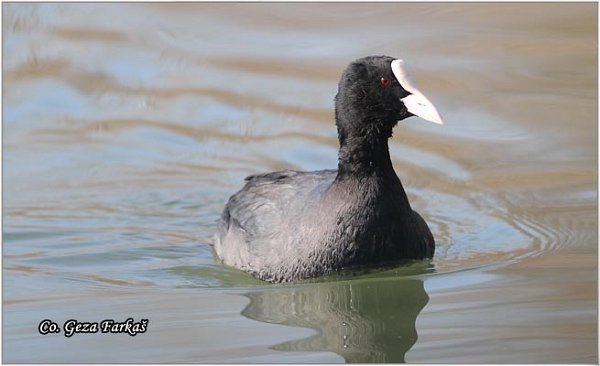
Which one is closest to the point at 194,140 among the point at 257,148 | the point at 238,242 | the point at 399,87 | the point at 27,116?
the point at 257,148

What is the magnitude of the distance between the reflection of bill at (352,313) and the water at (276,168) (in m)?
0.01

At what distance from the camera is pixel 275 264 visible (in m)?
6.16

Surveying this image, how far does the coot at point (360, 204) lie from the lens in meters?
5.91

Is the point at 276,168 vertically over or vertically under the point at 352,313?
over

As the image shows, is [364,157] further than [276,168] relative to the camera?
No

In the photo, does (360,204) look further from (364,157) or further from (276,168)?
(276,168)

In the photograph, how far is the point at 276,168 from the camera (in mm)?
8492

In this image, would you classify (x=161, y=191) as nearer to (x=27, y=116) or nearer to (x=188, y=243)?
(x=188, y=243)

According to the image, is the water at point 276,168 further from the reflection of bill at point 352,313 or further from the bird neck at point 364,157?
the bird neck at point 364,157

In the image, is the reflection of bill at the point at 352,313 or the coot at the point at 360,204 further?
the coot at the point at 360,204

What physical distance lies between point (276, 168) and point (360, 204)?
2525 mm

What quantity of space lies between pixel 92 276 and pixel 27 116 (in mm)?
3258

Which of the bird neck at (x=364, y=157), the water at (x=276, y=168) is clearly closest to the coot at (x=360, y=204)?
the bird neck at (x=364, y=157)

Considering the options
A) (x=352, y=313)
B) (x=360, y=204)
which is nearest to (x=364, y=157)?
(x=360, y=204)
